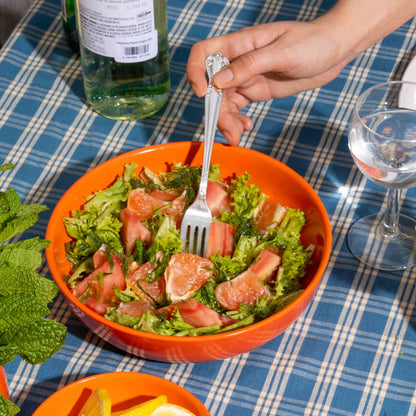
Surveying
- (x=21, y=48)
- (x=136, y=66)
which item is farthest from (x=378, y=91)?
(x=21, y=48)

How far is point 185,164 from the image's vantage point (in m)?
1.35

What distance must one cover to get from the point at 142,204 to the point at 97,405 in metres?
0.43

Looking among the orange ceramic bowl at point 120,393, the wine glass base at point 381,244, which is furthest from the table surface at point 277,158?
the orange ceramic bowl at point 120,393

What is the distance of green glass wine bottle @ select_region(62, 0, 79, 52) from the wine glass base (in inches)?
32.3

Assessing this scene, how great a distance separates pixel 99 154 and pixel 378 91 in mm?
609

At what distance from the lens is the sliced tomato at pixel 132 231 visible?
119 centimetres

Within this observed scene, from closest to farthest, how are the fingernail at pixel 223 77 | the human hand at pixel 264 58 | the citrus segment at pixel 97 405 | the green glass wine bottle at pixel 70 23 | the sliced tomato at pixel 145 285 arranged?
the citrus segment at pixel 97 405, the sliced tomato at pixel 145 285, the fingernail at pixel 223 77, the human hand at pixel 264 58, the green glass wine bottle at pixel 70 23

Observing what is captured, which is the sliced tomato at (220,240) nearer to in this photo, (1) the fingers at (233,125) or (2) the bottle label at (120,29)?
(1) the fingers at (233,125)

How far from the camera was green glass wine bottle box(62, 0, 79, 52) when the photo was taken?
1.58 metres

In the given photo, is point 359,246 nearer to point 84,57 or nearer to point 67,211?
point 67,211

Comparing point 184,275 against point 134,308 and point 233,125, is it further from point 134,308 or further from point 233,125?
point 233,125

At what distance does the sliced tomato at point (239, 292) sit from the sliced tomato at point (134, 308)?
0.12m

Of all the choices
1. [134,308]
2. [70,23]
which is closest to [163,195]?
[134,308]

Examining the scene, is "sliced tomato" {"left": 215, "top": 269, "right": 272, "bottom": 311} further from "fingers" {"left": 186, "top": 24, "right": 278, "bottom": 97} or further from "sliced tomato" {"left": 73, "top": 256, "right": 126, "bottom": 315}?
"fingers" {"left": 186, "top": 24, "right": 278, "bottom": 97}
